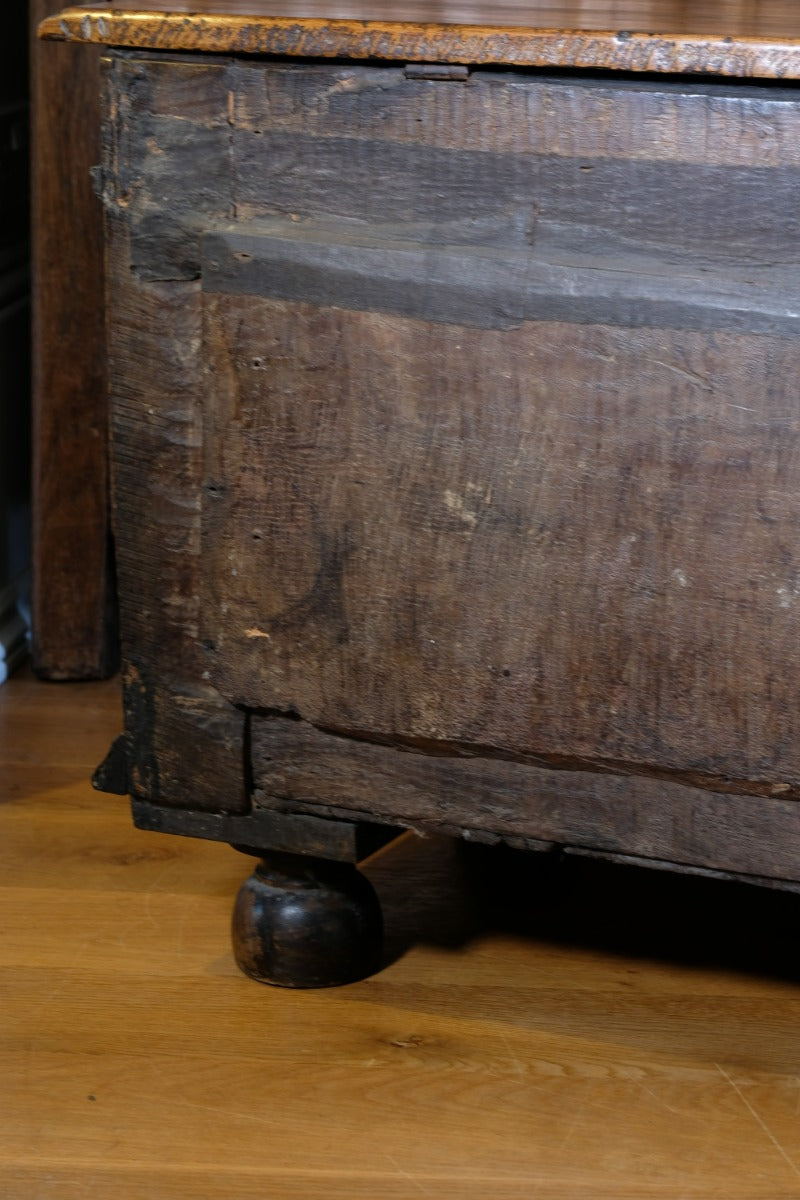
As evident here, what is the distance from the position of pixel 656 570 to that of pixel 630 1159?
1.36 feet

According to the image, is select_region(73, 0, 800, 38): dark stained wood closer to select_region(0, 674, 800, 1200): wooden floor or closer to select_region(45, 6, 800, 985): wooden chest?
select_region(45, 6, 800, 985): wooden chest

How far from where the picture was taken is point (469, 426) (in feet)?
3.51

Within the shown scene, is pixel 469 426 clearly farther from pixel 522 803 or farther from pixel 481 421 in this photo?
pixel 522 803

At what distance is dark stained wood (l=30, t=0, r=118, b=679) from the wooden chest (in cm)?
81

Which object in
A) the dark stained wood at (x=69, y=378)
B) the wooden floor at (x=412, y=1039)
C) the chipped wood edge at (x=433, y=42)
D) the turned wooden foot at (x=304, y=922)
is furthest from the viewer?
the dark stained wood at (x=69, y=378)

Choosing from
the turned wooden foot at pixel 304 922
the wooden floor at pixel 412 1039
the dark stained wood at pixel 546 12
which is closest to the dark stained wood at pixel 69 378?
the wooden floor at pixel 412 1039

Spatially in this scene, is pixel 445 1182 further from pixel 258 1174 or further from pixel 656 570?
pixel 656 570

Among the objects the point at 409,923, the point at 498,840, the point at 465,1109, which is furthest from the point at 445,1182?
the point at 409,923

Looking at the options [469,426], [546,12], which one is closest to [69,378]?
[546,12]

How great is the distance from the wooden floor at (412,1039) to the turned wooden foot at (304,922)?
0.07 ft

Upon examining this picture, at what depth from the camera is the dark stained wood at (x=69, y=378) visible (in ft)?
6.14

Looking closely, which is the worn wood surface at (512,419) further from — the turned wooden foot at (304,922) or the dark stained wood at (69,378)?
the dark stained wood at (69,378)

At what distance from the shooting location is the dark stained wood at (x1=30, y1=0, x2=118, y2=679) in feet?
6.14

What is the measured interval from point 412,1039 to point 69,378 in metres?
1.06
